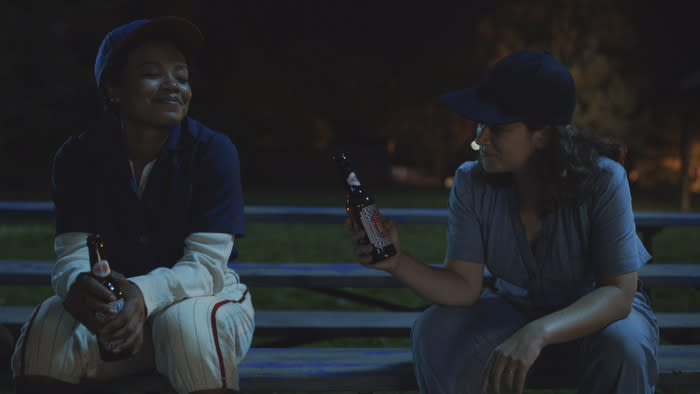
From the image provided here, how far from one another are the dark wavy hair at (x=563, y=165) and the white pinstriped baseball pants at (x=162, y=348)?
1248mm

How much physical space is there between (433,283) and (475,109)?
674mm

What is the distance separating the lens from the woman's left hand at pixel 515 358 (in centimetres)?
196

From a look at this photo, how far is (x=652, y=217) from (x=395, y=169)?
153 ft

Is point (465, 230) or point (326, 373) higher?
point (465, 230)

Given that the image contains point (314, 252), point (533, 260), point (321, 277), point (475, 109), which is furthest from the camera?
point (314, 252)

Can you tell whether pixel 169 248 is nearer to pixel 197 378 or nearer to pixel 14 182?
pixel 197 378

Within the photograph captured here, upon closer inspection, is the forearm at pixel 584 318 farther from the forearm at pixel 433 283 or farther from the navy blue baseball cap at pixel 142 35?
the navy blue baseball cap at pixel 142 35

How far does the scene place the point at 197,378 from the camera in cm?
198

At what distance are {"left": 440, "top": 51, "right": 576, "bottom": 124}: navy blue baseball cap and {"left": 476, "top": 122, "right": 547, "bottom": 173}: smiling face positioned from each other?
70mm

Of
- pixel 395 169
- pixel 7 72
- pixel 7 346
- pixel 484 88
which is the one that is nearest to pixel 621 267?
pixel 484 88

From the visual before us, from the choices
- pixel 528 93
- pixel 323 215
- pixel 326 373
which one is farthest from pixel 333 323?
pixel 528 93

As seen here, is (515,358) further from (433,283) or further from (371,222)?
(371,222)

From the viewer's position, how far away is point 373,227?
2219mm

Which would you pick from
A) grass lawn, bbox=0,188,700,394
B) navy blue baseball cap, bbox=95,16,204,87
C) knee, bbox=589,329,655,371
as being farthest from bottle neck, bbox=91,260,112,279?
grass lawn, bbox=0,188,700,394
